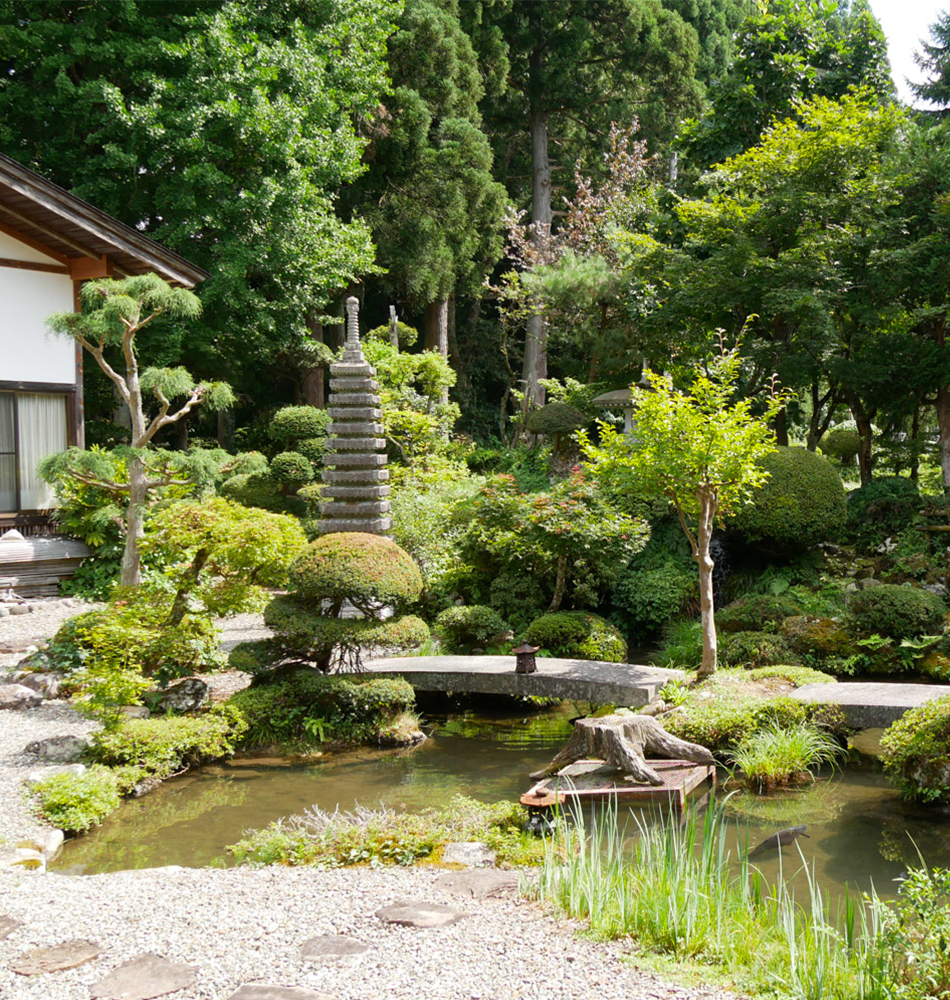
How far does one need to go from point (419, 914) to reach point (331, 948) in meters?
0.61

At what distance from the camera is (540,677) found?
34.6 ft

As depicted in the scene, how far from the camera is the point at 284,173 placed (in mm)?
19422

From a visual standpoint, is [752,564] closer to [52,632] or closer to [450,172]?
[52,632]

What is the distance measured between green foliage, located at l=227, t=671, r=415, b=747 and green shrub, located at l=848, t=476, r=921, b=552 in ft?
26.2

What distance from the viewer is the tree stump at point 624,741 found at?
7949 mm

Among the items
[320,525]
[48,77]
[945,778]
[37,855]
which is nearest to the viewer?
[37,855]

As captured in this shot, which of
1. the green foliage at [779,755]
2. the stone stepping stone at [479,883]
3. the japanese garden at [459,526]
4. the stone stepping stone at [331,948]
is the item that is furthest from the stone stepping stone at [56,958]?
the green foliage at [779,755]

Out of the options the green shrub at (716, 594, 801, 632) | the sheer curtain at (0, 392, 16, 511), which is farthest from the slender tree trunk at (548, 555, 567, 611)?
the sheer curtain at (0, 392, 16, 511)

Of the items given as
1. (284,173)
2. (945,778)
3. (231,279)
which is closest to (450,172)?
(284,173)

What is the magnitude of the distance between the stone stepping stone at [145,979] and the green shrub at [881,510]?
12.1 meters

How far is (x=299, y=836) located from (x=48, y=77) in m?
16.6

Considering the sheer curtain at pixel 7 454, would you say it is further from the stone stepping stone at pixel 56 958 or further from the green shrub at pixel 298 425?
the stone stepping stone at pixel 56 958

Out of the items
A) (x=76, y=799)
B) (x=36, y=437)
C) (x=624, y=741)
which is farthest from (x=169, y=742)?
(x=36, y=437)

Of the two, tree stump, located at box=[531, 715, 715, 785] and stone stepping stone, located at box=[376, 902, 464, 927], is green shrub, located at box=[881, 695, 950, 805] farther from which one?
stone stepping stone, located at box=[376, 902, 464, 927]
